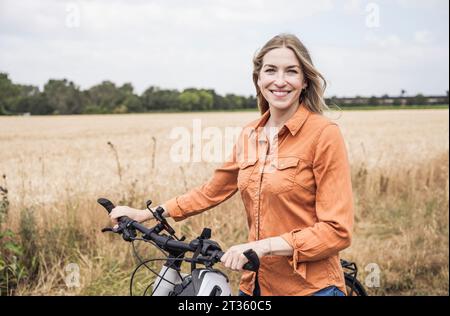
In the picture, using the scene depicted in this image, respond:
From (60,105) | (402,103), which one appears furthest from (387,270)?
(402,103)

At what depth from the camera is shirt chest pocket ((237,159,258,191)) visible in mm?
2596

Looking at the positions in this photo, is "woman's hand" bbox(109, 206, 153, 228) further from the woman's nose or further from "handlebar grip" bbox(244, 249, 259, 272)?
the woman's nose

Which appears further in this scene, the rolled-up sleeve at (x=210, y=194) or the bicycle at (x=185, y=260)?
the rolled-up sleeve at (x=210, y=194)

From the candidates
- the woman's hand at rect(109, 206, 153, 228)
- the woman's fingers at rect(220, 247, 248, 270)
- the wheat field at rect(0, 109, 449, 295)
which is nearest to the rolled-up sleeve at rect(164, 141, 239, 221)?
the woman's hand at rect(109, 206, 153, 228)

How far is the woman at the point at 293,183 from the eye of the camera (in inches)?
89.8

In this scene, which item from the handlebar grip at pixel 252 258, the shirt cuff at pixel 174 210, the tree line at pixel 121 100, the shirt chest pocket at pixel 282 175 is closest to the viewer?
the handlebar grip at pixel 252 258

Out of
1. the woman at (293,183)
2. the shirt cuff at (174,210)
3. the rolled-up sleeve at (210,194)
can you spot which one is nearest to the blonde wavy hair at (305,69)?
the woman at (293,183)

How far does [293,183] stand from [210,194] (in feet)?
1.94

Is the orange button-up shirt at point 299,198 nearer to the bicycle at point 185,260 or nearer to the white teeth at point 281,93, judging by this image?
the white teeth at point 281,93

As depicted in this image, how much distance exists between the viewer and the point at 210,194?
2.86 metres
